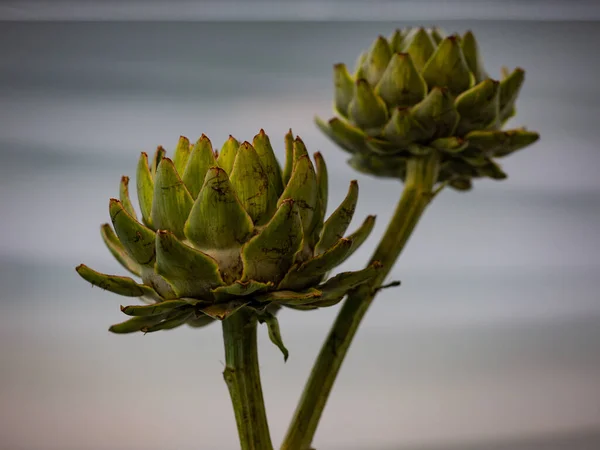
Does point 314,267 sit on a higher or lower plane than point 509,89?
lower

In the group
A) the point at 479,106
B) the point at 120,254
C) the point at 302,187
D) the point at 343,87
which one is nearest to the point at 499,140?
the point at 479,106

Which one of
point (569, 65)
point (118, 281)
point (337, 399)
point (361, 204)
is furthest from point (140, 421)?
point (569, 65)

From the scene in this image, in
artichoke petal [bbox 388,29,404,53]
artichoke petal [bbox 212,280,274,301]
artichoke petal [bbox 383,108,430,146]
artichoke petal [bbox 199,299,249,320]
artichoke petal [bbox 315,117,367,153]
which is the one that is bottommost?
artichoke petal [bbox 199,299,249,320]

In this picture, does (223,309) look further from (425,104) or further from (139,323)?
(425,104)

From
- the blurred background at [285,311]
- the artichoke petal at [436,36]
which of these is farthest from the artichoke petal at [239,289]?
the blurred background at [285,311]

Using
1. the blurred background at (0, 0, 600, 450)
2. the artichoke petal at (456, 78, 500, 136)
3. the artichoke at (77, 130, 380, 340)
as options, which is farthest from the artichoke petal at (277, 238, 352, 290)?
the blurred background at (0, 0, 600, 450)

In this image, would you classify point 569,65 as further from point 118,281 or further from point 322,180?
point 118,281

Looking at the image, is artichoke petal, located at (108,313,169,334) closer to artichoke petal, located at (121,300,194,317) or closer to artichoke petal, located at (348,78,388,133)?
artichoke petal, located at (121,300,194,317)
